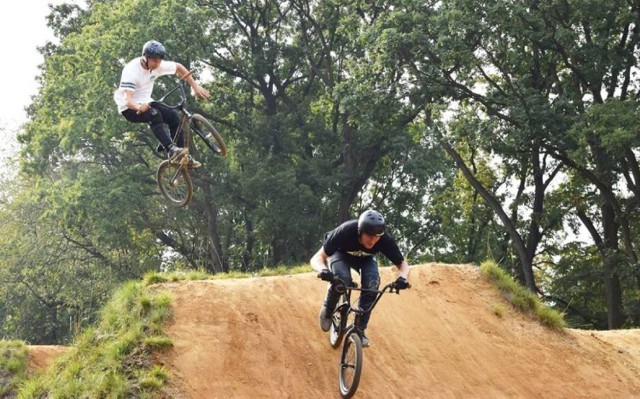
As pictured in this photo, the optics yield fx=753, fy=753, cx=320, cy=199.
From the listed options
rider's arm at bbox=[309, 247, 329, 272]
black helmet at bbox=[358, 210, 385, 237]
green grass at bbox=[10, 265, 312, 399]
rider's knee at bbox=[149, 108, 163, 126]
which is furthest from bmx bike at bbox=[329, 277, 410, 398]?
rider's knee at bbox=[149, 108, 163, 126]

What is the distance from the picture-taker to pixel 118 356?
34.3 ft

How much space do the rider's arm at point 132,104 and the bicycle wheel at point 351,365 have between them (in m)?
4.60

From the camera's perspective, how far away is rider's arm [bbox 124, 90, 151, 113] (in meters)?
11.1

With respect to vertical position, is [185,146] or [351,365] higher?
[185,146]

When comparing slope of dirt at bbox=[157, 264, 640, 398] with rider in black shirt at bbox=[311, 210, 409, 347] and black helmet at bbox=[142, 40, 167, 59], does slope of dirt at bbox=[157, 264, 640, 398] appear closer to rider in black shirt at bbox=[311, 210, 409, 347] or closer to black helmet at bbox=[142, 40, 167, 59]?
rider in black shirt at bbox=[311, 210, 409, 347]

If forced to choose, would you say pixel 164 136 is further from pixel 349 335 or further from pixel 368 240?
pixel 349 335

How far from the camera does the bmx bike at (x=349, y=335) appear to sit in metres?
9.13

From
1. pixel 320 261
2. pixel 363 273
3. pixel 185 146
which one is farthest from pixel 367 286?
pixel 185 146

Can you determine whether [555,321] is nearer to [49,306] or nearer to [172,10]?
[172,10]

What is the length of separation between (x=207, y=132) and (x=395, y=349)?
473cm

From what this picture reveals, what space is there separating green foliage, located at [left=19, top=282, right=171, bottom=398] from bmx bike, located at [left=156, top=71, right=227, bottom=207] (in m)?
1.78

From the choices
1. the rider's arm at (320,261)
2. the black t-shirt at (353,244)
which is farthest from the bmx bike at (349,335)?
the black t-shirt at (353,244)

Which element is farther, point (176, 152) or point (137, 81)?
point (176, 152)

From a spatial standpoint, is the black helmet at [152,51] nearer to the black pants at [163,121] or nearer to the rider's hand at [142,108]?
the rider's hand at [142,108]
